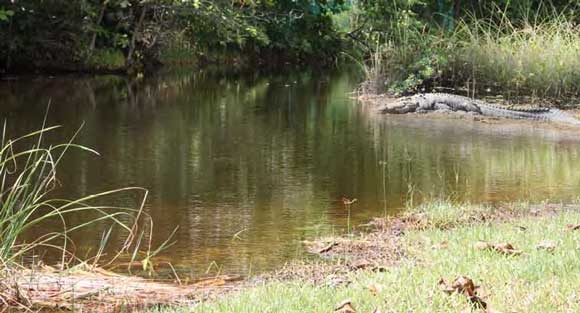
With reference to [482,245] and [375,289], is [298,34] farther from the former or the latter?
[375,289]

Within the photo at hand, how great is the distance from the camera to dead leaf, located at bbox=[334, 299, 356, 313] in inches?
127

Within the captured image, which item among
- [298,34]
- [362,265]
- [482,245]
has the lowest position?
[362,265]

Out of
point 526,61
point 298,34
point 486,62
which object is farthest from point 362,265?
point 298,34

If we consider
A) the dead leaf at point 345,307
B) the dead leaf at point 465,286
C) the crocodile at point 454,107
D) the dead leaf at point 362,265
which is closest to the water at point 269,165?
the crocodile at point 454,107

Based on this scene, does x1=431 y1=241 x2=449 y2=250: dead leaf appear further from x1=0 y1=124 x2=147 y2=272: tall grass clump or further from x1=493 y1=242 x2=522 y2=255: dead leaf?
x1=0 y1=124 x2=147 y2=272: tall grass clump

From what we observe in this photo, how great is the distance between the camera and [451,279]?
3.65 m

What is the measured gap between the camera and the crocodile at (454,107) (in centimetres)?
1238

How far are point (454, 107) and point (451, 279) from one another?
32.1 ft

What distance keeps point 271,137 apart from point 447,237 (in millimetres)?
5756

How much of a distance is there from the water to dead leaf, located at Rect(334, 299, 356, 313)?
160 centimetres

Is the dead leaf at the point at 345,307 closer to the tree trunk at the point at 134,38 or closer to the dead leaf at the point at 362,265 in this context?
the dead leaf at the point at 362,265

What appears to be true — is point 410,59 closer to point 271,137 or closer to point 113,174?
point 271,137

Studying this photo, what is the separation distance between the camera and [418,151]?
377 inches

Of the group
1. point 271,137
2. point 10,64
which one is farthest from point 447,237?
point 10,64
